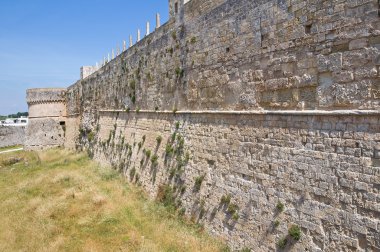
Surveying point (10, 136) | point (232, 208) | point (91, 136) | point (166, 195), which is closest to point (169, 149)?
point (166, 195)

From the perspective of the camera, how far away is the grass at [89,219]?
7961mm

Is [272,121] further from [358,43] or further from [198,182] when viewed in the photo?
[198,182]

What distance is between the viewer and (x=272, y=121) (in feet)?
21.8

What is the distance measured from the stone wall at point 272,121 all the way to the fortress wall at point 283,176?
2cm

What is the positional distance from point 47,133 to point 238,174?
2339 cm

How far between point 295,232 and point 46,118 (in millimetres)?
25329

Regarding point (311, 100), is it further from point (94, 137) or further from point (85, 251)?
point (94, 137)

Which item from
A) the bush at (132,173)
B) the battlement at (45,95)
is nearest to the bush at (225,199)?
the bush at (132,173)

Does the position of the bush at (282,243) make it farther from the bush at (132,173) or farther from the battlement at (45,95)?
the battlement at (45,95)

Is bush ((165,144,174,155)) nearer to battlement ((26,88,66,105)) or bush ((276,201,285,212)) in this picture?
bush ((276,201,285,212))

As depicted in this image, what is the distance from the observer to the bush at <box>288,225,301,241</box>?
19.1ft

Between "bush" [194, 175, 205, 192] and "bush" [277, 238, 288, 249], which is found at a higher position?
"bush" [194, 175, 205, 192]

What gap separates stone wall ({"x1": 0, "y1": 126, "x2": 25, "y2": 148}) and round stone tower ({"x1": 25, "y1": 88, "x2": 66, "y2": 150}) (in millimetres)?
9877

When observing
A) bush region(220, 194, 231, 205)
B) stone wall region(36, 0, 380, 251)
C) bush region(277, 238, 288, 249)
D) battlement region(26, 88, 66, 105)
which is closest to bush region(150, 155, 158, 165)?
stone wall region(36, 0, 380, 251)
